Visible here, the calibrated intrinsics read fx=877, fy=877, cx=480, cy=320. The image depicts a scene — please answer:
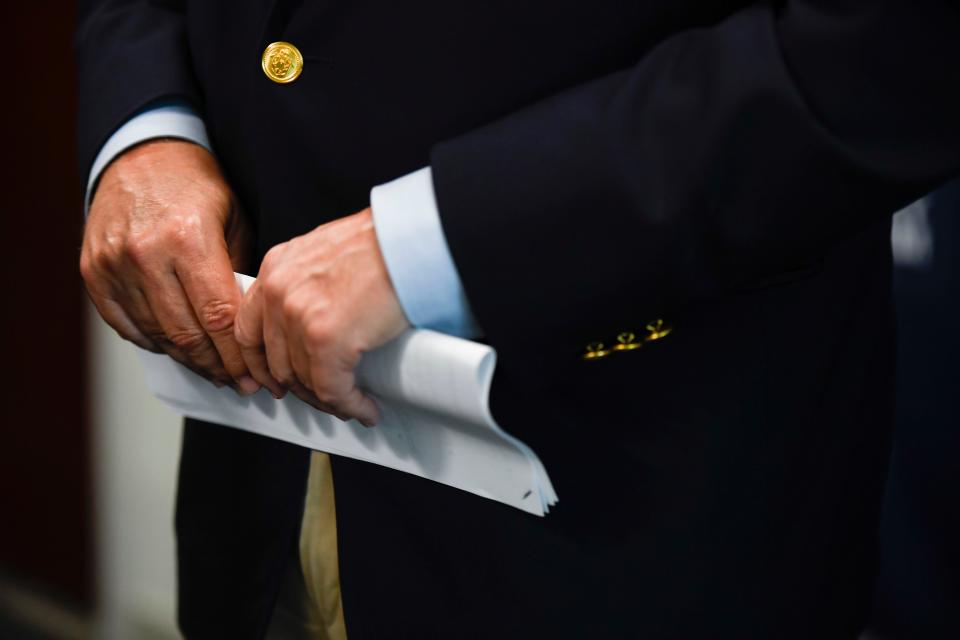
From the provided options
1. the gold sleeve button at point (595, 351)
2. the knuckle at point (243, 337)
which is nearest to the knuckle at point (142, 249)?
the knuckle at point (243, 337)

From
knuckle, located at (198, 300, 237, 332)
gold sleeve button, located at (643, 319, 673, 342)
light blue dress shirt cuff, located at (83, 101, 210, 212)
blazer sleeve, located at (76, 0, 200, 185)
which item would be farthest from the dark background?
gold sleeve button, located at (643, 319, 673, 342)

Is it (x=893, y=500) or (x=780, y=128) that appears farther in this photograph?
(x=893, y=500)

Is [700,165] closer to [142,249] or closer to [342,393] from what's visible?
[342,393]

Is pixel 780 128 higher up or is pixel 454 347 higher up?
pixel 780 128

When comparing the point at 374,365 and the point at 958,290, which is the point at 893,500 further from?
the point at 374,365

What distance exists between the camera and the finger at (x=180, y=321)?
68cm

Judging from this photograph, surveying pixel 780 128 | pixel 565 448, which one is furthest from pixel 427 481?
pixel 780 128

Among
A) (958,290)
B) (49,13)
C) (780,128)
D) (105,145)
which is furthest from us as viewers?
(49,13)

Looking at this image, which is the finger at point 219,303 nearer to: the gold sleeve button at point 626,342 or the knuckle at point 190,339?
the knuckle at point 190,339

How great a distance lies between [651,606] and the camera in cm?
64

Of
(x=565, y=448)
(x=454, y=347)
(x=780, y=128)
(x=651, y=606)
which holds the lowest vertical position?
(x=651, y=606)

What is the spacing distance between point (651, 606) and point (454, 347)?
0.86 feet

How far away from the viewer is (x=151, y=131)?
78cm

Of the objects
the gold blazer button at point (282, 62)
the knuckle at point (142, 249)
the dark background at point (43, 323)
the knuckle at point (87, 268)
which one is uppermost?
the gold blazer button at point (282, 62)
